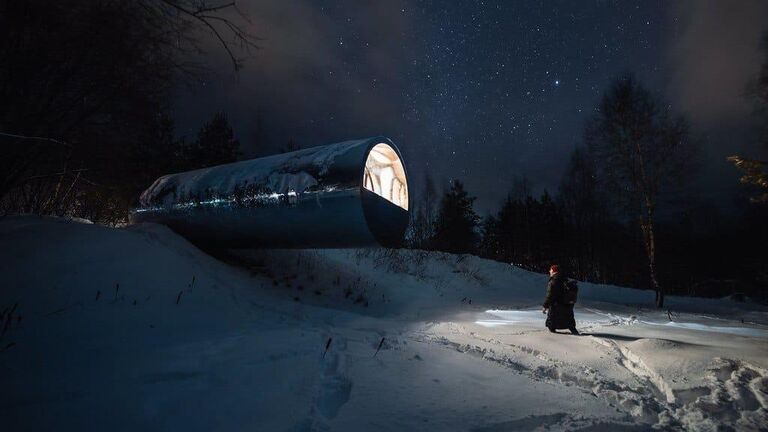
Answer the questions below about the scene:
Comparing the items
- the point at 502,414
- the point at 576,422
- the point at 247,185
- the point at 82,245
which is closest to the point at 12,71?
the point at 82,245

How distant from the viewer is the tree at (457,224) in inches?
1047

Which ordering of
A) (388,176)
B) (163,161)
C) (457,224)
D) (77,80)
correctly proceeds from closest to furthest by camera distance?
(77,80) → (388,176) → (163,161) → (457,224)

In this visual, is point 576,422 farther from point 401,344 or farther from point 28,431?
point 28,431

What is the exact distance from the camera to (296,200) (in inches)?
219

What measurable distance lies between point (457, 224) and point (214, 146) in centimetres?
1846

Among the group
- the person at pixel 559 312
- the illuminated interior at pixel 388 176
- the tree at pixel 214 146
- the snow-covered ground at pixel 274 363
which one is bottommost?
the snow-covered ground at pixel 274 363

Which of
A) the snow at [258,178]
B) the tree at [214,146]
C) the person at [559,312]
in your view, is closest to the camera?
the person at [559,312]

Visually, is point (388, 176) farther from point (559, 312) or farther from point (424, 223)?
point (424, 223)

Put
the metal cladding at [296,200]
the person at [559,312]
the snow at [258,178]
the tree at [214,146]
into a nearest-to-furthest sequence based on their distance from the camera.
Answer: the metal cladding at [296,200]
the person at [559,312]
the snow at [258,178]
the tree at [214,146]

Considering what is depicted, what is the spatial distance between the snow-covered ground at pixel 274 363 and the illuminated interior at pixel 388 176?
239 centimetres

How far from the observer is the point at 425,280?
11398 millimetres

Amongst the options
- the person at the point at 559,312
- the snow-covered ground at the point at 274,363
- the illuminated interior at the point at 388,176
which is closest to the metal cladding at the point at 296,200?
the illuminated interior at the point at 388,176

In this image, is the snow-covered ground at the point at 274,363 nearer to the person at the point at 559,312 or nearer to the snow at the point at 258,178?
the person at the point at 559,312

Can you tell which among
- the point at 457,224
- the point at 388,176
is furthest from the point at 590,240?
the point at 388,176
